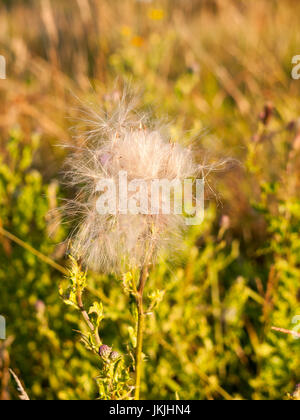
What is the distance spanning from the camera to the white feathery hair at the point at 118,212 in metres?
1.07

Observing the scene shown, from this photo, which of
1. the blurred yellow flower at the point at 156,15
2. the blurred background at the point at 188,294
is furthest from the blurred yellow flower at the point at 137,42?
the blurred background at the point at 188,294

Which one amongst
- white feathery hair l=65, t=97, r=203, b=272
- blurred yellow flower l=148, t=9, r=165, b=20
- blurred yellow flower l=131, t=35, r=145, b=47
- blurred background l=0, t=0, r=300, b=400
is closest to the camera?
white feathery hair l=65, t=97, r=203, b=272

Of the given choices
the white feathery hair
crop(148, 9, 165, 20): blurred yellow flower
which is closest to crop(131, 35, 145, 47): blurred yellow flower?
crop(148, 9, 165, 20): blurred yellow flower

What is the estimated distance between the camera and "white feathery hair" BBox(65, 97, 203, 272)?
107 centimetres

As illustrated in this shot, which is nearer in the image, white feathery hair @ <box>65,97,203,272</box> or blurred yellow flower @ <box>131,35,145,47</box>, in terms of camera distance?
white feathery hair @ <box>65,97,203,272</box>

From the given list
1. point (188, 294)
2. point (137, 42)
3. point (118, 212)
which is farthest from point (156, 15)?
point (118, 212)

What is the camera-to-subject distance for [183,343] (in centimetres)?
179

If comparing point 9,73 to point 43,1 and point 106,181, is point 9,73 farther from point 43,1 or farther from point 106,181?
point 106,181

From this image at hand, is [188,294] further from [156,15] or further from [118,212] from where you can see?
[156,15]

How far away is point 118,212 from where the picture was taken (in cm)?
105

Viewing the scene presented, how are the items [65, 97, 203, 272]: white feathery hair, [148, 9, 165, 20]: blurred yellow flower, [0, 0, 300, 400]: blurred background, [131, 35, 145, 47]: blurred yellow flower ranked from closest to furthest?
[65, 97, 203, 272]: white feathery hair → [0, 0, 300, 400]: blurred background → [131, 35, 145, 47]: blurred yellow flower → [148, 9, 165, 20]: blurred yellow flower

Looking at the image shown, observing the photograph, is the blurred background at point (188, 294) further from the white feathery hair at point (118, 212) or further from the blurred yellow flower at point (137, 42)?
the blurred yellow flower at point (137, 42)

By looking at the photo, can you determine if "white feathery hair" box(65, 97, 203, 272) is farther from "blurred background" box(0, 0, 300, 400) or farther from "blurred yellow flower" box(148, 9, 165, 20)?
"blurred yellow flower" box(148, 9, 165, 20)
